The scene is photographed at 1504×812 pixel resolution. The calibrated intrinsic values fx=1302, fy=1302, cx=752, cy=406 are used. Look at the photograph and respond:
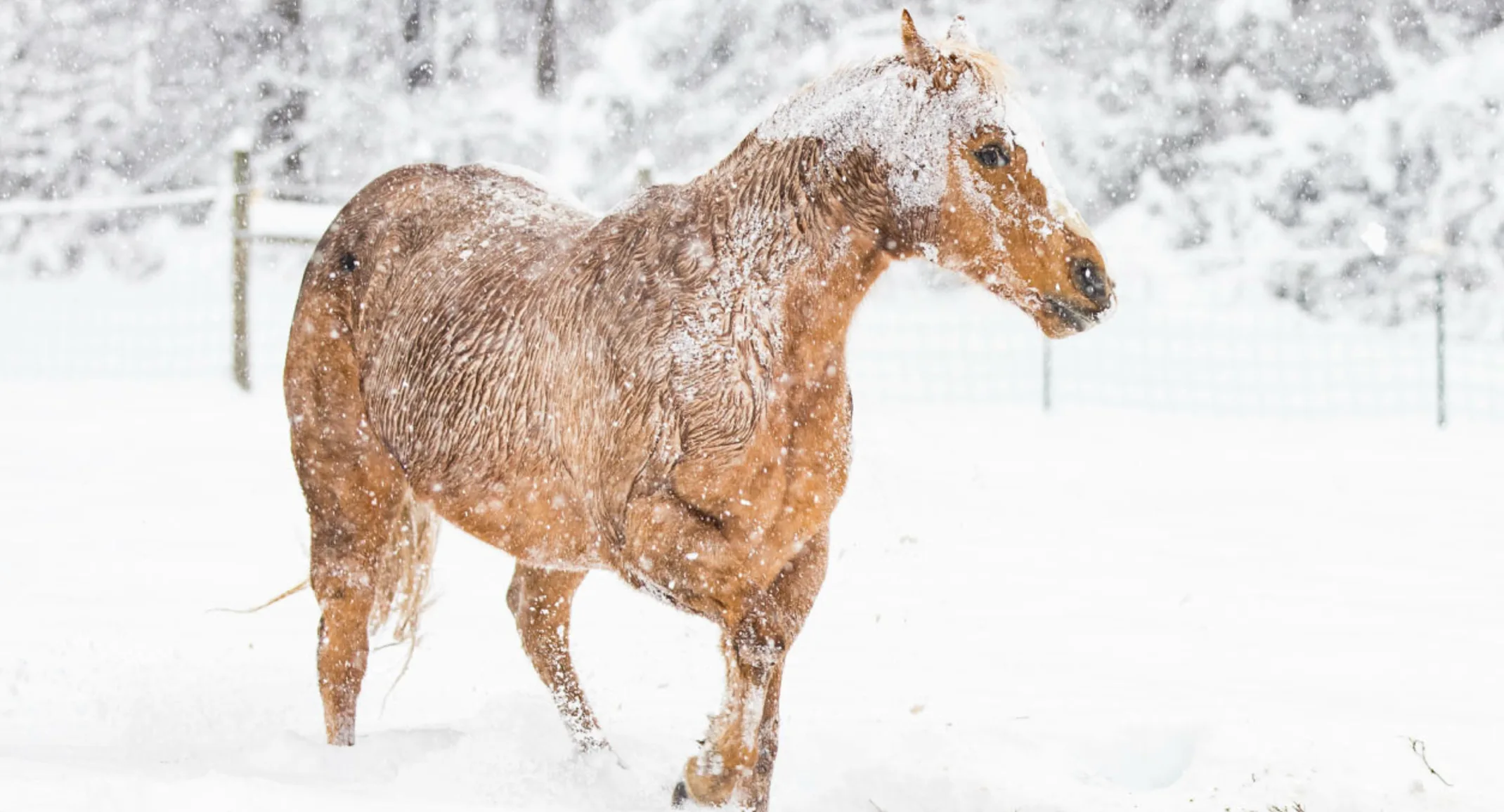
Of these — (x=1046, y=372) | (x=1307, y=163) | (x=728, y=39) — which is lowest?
(x=1046, y=372)

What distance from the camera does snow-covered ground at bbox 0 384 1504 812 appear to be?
3297 mm

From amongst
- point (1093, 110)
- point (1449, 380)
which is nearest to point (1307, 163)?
point (1093, 110)

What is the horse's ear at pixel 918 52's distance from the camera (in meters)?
2.77

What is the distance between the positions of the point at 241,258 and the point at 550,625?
24.9 feet

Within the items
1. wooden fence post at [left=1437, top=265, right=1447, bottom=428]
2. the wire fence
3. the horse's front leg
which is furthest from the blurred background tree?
the horse's front leg

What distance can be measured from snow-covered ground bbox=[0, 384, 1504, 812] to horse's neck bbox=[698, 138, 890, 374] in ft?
3.93

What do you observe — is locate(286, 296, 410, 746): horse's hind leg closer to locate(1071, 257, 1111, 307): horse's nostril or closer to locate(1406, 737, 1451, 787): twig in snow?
locate(1071, 257, 1111, 307): horse's nostril

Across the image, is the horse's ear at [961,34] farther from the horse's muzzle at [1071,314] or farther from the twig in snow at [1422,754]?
the twig in snow at [1422,754]

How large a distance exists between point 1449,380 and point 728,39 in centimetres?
961

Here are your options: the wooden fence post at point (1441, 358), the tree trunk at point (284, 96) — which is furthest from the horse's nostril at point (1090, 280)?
the tree trunk at point (284, 96)

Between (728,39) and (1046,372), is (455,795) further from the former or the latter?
(728,39)

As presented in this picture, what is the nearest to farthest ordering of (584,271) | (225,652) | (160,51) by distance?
1. (584,271)
2. (225,652)
3. (160,51)

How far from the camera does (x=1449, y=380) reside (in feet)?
45.4

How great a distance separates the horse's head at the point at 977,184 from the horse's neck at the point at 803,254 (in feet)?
0.24
